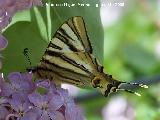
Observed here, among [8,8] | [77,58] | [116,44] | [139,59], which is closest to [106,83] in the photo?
[77,58]

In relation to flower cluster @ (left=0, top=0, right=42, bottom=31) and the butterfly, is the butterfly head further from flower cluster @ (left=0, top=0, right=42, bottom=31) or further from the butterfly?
flower cluster @ (left=0, top=0, right=42, bottom=31)

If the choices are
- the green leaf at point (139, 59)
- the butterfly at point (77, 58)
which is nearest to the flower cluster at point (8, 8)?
the butterfly at point (77, 58)

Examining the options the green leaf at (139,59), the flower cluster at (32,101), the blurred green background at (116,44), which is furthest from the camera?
the green leaf at (139,59)

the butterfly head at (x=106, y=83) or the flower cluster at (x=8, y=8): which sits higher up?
the flower cluster at (x=8, y=8)

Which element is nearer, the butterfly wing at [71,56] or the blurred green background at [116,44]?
the butterfly wing at [71,56]

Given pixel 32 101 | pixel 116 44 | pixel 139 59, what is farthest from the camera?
pixel 116 44

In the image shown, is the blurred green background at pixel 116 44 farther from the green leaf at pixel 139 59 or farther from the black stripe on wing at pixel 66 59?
the black stripe on wing at pixel 66 59

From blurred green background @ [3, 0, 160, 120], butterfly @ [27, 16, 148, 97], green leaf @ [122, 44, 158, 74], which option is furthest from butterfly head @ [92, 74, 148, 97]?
green leaf @ [122, 44, 158, 74]

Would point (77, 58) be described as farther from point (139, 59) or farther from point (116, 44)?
point (116, 44)

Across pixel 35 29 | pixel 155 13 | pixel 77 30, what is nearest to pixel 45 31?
pixel 35 29
